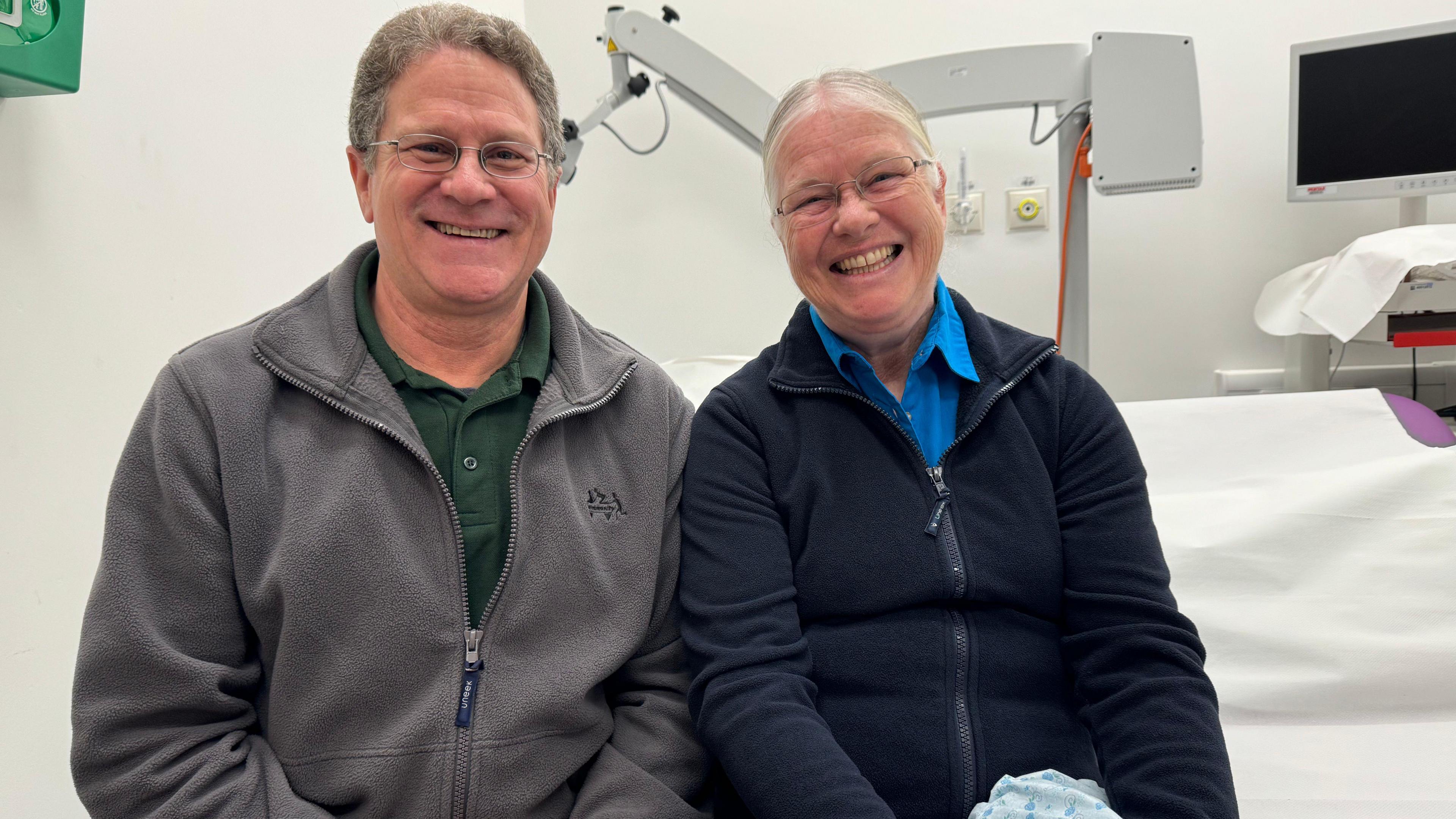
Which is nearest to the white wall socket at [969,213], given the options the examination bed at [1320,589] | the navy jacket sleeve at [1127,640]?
the examination bed at [1320,589]

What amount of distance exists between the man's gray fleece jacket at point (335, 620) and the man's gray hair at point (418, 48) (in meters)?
0.23

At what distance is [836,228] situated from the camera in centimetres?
109

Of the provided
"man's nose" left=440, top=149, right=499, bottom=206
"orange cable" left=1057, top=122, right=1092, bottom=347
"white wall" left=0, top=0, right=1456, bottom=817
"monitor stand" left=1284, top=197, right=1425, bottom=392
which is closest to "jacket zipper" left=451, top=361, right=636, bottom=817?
"man's nose" left=440, top=149, right=499, bottom=206

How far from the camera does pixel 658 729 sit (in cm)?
104

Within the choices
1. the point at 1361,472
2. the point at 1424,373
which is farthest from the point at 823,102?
the point at 1424,373

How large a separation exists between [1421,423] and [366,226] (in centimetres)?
225

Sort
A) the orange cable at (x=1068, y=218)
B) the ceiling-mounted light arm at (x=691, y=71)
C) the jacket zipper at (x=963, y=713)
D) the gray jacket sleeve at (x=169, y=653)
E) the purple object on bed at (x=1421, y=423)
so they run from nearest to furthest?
1. the gray jacket sleeve at (x=169, y=653)
2. the jacket zipper at (x=963, y=713)
3. the purple object on bed at (x=1421, y=423)
4. the orange cable at (x=1068, y=218)
5. the ceiling-mounted light arm at (x=691, y=71)

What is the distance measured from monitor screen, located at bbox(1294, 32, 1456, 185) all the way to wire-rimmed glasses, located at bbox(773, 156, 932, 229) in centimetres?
173

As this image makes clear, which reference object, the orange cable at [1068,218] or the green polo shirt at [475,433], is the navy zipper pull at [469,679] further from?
the orange cable at [1068,218]

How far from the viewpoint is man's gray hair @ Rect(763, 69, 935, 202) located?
3.64ft

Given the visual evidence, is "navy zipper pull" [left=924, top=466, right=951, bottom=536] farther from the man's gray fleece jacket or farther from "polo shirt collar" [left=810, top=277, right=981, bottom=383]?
the man's gray fleece jacket

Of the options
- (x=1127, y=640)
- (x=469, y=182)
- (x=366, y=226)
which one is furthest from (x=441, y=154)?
(x=366, y=226)

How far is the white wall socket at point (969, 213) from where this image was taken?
270cm

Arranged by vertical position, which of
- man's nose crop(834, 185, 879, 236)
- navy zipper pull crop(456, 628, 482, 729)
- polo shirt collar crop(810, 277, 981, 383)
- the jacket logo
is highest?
man's nose crop(834, 185, 879, 236)
